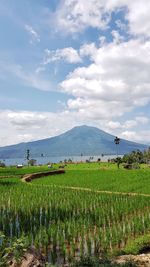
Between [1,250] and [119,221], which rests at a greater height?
[1,250]

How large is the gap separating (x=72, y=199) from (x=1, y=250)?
2325 cm

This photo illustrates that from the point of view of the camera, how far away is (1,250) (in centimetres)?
897

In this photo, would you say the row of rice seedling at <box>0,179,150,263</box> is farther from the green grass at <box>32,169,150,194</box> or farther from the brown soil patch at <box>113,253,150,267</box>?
the green grass at <box>32,169,150,194</box>

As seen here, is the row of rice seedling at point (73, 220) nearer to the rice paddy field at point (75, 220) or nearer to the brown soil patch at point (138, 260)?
the rice paddy field at point (75, 220)

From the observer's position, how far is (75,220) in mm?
22953

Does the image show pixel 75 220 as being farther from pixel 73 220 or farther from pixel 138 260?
pixel 138 260

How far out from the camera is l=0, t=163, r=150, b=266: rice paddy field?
1728cm

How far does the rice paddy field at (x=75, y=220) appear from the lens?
17.3 m

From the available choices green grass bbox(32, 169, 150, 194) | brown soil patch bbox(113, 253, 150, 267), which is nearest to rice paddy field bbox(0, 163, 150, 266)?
green grass bbox(32, 169, 150, 194)

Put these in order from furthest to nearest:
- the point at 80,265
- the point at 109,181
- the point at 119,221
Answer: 1. the point at 109,181
2. the point at 119,221
3. the point at 80,265

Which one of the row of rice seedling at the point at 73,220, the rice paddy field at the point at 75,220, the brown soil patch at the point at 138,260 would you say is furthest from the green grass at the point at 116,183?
the brown soil patch at the point at 138,260

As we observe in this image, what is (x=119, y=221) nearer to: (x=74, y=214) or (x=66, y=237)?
(x=74, y=214)

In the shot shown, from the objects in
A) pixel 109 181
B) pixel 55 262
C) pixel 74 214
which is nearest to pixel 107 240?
pixel 55 262

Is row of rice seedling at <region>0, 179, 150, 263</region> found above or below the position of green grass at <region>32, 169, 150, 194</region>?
below
